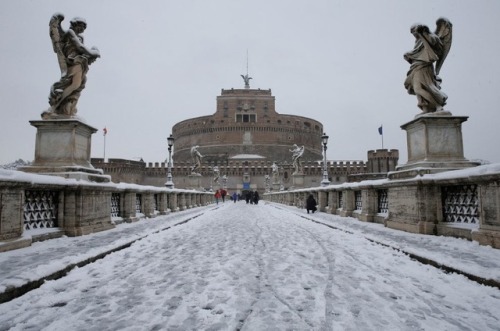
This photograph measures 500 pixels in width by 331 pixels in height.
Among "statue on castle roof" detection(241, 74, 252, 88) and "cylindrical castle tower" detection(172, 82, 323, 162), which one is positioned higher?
"statue on castle roof" detection(241, 74, 252, 88)

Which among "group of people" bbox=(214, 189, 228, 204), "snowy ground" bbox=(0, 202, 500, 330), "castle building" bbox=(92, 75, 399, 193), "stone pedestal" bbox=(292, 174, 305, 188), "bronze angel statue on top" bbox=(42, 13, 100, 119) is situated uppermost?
"castle building" bbox=(92, 75, 399, 193)

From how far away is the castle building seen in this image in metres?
65.4

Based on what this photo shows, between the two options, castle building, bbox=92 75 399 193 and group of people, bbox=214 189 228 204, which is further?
castle building, bbox=92 75 399 193

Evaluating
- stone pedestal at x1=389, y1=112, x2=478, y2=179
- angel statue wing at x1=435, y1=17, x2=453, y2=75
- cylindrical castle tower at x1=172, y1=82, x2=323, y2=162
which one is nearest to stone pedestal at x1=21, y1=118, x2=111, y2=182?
stone pedestal at x1=389, y1=112, x2=478, y2=179

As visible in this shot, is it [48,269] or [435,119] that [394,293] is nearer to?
[48,269]

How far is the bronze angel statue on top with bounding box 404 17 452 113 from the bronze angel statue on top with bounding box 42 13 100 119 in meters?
7.18

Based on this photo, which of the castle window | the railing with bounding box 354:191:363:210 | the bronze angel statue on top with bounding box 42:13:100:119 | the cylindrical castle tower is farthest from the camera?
the castle window

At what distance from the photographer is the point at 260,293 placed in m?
2.97

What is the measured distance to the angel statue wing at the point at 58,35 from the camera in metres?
7.15

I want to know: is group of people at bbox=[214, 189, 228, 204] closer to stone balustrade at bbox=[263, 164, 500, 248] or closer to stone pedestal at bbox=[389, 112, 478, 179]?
stone balustrade at bbox=[263, 164, 500, 248]

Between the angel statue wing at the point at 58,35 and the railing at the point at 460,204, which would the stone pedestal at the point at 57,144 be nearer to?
the angel statue wing at the point at 58,35

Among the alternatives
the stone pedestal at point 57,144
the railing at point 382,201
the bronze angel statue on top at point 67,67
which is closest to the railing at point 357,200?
the railing at point 382,201

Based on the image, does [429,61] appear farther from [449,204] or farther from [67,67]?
[67,67]

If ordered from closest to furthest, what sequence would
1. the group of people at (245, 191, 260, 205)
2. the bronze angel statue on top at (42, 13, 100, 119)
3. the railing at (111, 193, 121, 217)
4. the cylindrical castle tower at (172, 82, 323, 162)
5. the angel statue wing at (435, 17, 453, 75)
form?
1. the bronze angel statue on top at (42, 13, 100, 119)
2. the angel statue wing at (435, 17, 453, 75)
3. the railing at (111, 193, 121, 217)
4. the group of people at (245, 191, 260, 205)
5. the cylindrical castle tower at (172, 82, 323, 162)
